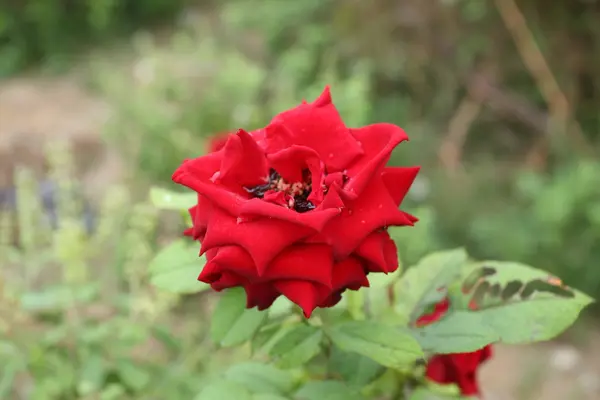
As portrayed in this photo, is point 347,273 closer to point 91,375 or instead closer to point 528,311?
point 528,311

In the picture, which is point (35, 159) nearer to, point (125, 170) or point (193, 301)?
point (125, 170)

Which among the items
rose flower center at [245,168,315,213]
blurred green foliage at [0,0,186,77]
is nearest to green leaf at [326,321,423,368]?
rose flower center at [245,168,315,213]

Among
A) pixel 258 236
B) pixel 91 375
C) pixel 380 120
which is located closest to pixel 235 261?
pixel 258 236

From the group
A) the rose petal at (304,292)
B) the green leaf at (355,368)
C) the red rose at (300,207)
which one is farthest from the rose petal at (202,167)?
the green leaf at (355,368)

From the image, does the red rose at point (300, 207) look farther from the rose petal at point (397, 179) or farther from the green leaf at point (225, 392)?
the green leaf at point (225, 392)

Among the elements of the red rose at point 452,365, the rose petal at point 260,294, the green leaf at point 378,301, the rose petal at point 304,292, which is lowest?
the red rose at point 452,365

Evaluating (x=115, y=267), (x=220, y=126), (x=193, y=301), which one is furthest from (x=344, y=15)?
(x=115, y=267)
